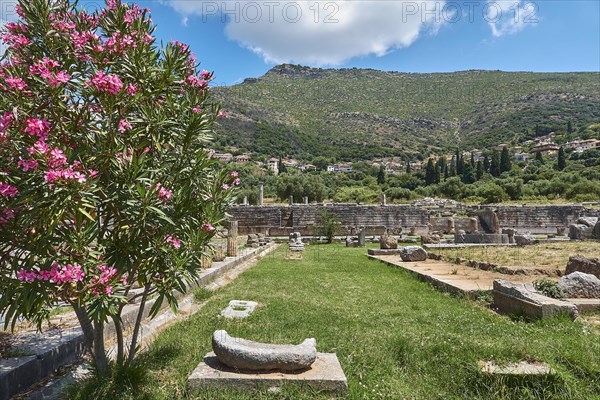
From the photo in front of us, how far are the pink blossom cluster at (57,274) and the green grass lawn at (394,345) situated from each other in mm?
1273

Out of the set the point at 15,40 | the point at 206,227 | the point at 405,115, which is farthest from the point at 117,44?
the point at 405,115

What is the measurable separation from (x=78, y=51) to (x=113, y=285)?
6.63 feet

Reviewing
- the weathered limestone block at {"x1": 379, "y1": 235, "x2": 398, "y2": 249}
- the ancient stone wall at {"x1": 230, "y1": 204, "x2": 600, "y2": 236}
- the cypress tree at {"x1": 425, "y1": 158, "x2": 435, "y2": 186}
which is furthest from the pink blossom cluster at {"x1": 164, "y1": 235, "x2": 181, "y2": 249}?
the cypress tree at {"x1": 425, "y1": 158, "x2": 435, "y2": 186}

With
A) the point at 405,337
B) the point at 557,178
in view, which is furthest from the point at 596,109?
the point at 405,337

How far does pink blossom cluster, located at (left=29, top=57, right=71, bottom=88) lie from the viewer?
2.89 meters

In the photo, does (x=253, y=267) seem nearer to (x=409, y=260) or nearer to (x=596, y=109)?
(x=409, y=260)

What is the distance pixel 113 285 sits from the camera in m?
2.96

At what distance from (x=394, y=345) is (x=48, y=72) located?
175 inches

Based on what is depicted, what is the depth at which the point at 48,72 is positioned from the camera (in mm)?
2904

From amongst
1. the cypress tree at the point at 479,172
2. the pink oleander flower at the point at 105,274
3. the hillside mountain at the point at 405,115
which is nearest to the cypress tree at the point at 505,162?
the cypress tree at the point at 479,172

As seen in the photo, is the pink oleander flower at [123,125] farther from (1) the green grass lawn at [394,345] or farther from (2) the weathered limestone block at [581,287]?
(2) the weathered limestone block at [581,287]

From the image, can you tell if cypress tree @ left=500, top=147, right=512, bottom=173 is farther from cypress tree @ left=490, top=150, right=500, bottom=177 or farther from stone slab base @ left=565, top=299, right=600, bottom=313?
stone slab base @ left=565, top=299, right=600, bottom=313

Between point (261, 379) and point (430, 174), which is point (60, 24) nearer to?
point (261, 379)

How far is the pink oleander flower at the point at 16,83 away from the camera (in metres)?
2.85
